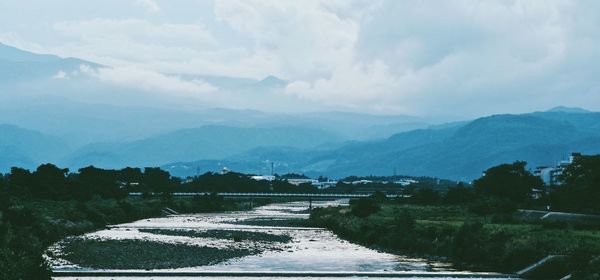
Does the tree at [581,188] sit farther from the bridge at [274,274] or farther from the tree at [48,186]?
the tree at [48,186]

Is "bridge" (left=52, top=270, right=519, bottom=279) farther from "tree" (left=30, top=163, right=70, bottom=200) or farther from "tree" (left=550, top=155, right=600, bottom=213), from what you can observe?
"tree" (left=30, top=163, right=70, bottom=200)

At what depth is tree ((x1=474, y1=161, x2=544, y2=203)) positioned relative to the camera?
477ft

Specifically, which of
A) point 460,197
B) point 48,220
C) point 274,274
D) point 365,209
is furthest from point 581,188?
point 48,220

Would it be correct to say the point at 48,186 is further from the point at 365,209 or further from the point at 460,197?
the point at 460,197

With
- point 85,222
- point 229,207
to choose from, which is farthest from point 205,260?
point 229,207

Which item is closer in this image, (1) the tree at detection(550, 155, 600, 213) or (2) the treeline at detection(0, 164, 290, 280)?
(2) the treeline at detection(0, 164, 290, 280)

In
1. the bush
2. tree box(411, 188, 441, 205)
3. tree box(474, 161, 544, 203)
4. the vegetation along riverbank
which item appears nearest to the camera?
the vegetation along riverbank

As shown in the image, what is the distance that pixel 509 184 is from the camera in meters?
147

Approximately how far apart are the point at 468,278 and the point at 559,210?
64.7 m

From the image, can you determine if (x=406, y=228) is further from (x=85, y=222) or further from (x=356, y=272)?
(x=85, y=222)

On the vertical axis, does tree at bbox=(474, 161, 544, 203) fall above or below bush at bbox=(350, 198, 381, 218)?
above

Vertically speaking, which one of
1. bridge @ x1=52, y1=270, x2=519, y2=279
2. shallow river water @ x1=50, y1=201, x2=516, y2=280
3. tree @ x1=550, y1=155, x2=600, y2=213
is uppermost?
tree @ x1=550, y1=155, x2=600, y2=213

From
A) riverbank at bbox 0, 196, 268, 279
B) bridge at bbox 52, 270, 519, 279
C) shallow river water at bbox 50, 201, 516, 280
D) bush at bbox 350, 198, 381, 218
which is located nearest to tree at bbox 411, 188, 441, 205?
bush at bbox 350, 198, 381, 218

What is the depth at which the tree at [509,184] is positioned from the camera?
145 metres
